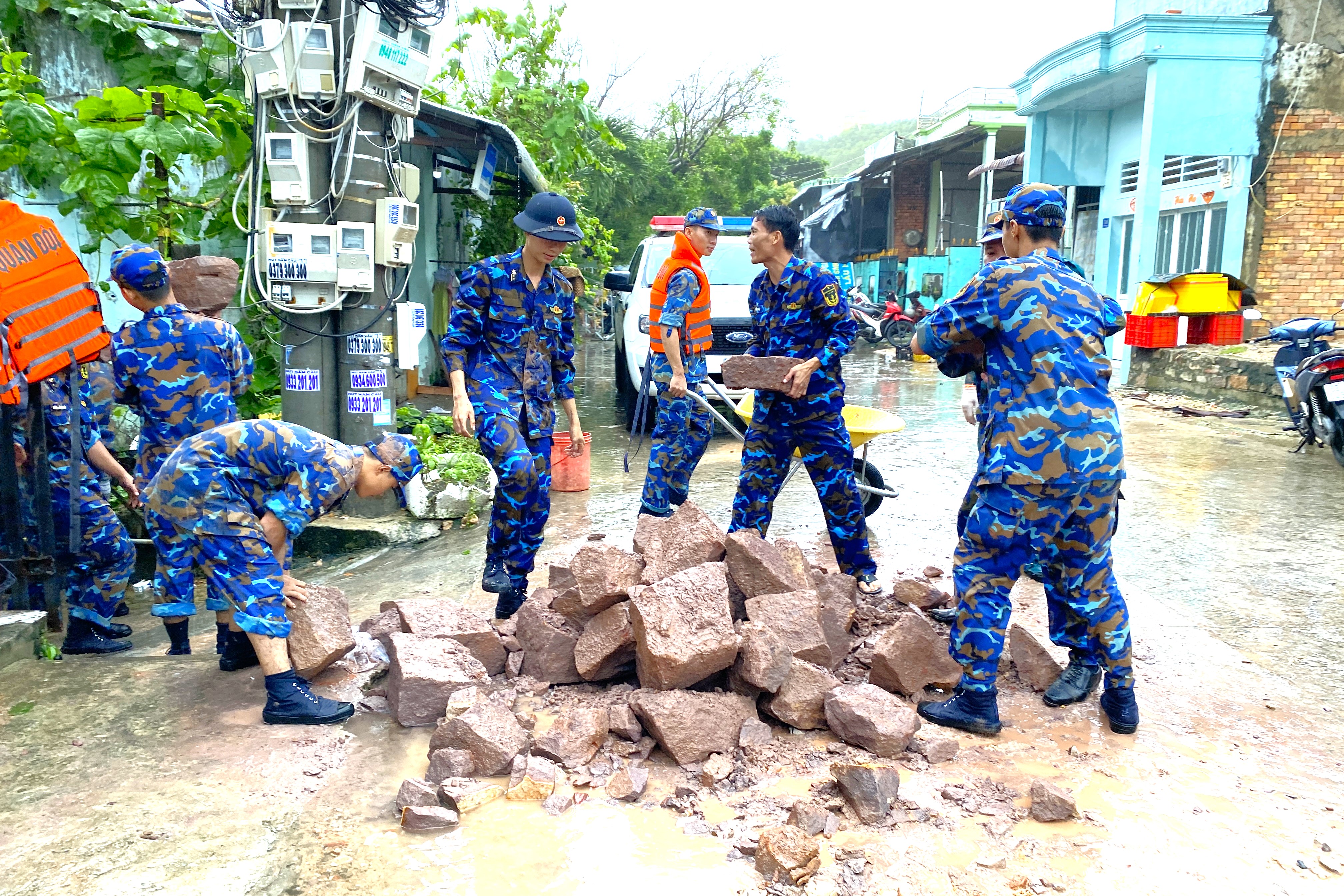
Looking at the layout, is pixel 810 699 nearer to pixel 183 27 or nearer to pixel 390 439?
pixel 390 439

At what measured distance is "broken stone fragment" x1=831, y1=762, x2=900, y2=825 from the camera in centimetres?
278

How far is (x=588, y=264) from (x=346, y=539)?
8.85 meters

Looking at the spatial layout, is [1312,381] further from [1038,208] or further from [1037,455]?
[1037,455]

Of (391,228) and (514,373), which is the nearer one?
(514,373)

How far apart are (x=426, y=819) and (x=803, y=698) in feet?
4.41

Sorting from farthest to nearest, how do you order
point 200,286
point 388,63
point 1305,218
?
point 1305,218, point 388,63, point 200,286

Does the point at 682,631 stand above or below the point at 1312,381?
below

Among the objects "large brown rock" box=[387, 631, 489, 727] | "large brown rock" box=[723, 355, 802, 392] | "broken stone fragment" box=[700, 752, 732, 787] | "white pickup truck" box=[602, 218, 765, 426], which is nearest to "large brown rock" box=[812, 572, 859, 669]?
"broken stone fragment" box=[700, 752, 732, 787]

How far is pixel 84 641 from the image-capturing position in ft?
14.4

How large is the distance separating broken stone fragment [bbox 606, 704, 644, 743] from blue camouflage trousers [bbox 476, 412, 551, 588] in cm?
137

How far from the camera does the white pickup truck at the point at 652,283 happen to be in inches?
363

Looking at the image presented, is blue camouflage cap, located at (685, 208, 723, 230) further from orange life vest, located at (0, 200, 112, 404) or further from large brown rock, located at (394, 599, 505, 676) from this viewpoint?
orange life vest, located at (0, 200, 112, 404)

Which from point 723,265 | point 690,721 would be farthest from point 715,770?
point 723,265

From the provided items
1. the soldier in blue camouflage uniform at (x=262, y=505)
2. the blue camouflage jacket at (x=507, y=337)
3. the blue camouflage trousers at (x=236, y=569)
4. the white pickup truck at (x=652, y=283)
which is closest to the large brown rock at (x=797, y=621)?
the soldier in blue camouflage uniform at (x=262, y=505)
